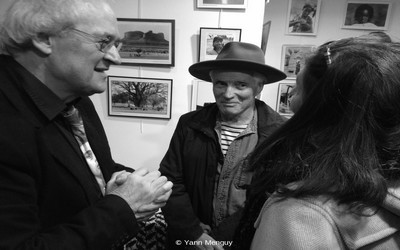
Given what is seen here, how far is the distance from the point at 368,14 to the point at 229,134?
2041 mm

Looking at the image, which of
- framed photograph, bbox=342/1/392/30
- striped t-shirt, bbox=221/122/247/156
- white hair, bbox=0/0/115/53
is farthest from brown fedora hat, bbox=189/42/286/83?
framed photograph, bbox=342/1/392/30

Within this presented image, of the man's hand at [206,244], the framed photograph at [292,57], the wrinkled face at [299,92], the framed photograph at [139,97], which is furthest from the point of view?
the framed photograph at [292,57]

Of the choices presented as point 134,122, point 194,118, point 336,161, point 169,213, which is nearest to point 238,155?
point 194,118

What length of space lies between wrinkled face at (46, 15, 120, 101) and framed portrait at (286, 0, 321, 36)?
81.8 inches

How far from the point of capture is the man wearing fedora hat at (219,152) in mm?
1211

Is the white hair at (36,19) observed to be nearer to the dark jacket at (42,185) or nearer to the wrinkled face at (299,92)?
the dark jacket at (42,185)

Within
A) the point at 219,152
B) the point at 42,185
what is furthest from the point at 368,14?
the point at 42,185

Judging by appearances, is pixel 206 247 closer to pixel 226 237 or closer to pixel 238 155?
pixel 226 237

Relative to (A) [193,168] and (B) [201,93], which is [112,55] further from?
(B) [201,93]

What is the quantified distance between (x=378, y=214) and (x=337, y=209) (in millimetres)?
82

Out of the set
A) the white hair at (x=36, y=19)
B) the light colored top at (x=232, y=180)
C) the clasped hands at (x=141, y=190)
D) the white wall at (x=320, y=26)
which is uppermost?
the white wall at (x=320, y=26)

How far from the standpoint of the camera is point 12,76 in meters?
0.69

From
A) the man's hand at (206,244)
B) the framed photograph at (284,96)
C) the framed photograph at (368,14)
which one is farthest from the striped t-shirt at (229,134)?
the framed photograph at (368,14)

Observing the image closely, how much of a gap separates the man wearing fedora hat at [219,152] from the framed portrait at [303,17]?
1309 mm
